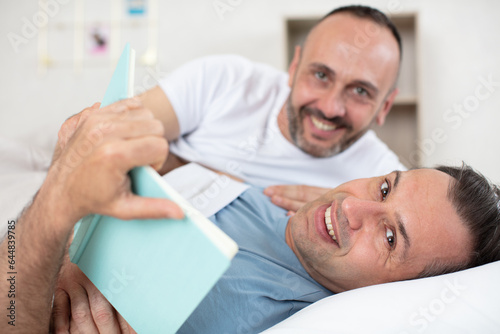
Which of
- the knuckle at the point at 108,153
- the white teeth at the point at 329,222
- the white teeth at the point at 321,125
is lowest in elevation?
the white teeth at the point at 329,222

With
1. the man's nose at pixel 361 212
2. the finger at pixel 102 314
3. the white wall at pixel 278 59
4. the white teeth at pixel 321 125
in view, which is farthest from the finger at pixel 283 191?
the white wall at pixel 278 59

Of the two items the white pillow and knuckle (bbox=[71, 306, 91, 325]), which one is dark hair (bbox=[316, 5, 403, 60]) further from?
knuckle (bbox=[71, 306, 91, 325])

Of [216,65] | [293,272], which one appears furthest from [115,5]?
[293,272]

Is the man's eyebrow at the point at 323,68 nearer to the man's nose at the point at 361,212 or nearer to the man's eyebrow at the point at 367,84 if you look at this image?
the man's eyebrow at the point at 367,84

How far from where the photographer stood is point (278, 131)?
1.68m

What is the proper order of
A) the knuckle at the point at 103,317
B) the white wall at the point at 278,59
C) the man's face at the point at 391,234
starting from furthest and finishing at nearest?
the white wall at the point at 278,59, the man's face at the point at 391,234, the knuckle at the point at 103,317

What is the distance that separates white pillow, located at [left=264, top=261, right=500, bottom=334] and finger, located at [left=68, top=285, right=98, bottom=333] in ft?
1.14

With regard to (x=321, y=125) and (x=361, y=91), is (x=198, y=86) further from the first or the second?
(x=361, y=91)

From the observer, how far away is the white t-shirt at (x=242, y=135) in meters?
1.58

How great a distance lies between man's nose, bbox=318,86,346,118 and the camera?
1510mm

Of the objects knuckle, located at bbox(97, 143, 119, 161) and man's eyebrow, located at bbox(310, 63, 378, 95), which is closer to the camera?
knuckle, located at bbox(97, 143, 119, 161)

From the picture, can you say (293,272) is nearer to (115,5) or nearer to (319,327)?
(319,327)

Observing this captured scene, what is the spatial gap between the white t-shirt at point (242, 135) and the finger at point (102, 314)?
2.70 ft

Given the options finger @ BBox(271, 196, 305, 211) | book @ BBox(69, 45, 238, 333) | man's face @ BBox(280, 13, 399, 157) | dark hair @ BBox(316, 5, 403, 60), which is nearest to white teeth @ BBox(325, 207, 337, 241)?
Answer: finger @ BBox(271, 196, 305, 211)
